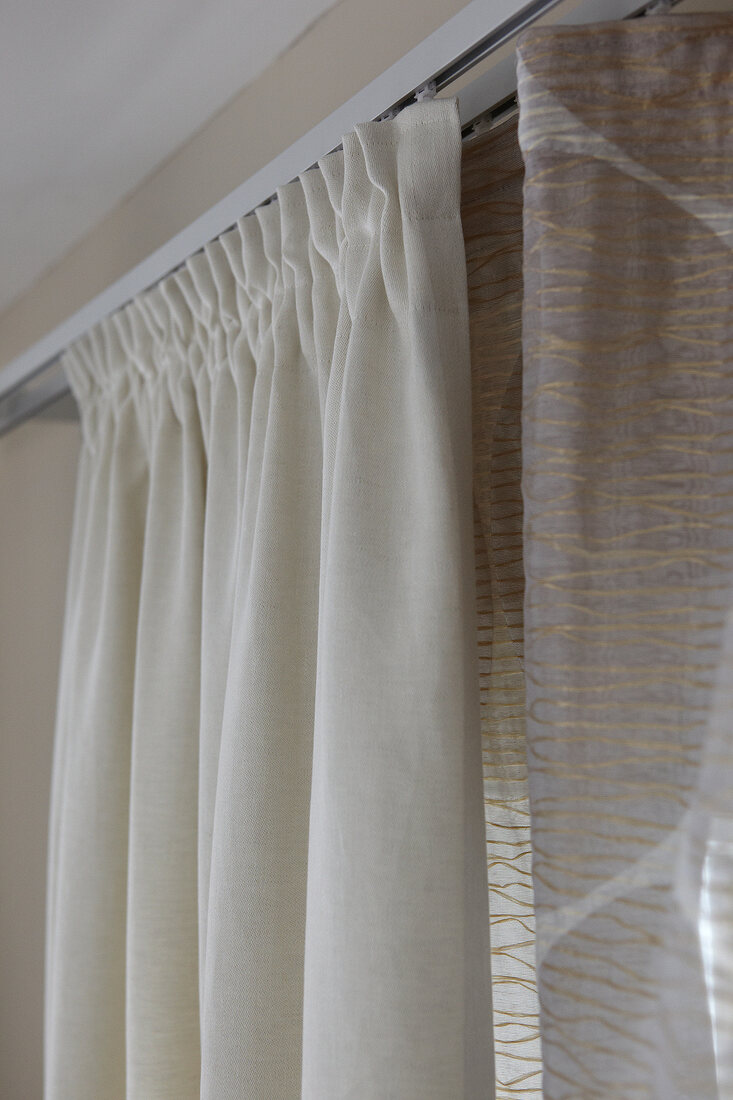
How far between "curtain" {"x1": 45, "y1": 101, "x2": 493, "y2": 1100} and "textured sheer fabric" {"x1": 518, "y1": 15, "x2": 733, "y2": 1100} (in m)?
0.09

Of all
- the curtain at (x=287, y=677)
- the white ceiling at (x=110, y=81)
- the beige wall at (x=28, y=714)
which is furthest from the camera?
the beige wall at (x=28, y=714)

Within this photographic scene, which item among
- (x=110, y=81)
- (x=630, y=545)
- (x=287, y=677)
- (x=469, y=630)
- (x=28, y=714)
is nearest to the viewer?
(x=630, y=545)

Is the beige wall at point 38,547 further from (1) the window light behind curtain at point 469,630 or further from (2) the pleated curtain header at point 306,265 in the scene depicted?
(1) the window light behind curtain at point 469,630

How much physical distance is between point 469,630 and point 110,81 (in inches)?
34.0

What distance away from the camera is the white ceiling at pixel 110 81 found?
1019mm

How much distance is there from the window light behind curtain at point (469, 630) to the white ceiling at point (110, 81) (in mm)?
294

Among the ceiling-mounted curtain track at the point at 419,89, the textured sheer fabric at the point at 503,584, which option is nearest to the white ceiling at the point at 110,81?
the ceiling-mounted curtain track at the point at 419,89

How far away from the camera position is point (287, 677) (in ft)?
2.51

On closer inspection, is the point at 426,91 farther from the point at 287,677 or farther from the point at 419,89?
the point at 287,677

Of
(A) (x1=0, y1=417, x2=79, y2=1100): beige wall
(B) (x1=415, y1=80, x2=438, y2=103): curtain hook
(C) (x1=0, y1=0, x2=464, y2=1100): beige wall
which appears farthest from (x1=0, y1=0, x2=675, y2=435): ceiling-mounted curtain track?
(A) (x1=0, y1=417, x2=79, y2=1100): beige wall

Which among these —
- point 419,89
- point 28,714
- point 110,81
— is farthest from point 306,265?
point 28,714

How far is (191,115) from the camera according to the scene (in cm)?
121

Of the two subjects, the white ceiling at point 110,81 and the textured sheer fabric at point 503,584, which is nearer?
the textured sheer fabric at point 503,584

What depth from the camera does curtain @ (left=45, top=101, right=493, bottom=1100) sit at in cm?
60
